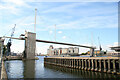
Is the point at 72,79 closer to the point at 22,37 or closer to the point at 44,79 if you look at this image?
the point at 44,79

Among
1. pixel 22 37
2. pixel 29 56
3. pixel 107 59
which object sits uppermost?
pixel 22 37

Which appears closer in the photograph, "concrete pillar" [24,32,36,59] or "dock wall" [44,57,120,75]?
"dock wall" [44,57,120,75]

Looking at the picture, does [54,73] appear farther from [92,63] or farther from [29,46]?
[29,46]

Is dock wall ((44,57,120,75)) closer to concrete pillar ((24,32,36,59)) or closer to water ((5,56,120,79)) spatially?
water ((5,56,120,79))

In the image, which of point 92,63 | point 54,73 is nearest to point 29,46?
point 54,73

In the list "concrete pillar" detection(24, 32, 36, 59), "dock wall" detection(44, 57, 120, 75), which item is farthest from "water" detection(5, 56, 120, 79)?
"concrete pillar" detection(24, 32, 36, 59)

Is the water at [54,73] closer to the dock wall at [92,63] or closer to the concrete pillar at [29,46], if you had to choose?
the dock wall at [92,63]

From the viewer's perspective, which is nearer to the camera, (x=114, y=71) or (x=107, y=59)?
(x=114, y=71)

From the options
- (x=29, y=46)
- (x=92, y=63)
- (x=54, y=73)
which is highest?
(x=29, y=46)

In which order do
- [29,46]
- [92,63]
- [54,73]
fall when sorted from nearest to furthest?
1. [54,73]
2. [92,63]
3. [29,46]

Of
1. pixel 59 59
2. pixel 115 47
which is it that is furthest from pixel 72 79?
pixel 115 47

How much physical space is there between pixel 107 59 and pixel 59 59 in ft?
74.1

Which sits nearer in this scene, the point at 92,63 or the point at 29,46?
the point at 92,63

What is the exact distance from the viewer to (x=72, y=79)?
2047 cm
